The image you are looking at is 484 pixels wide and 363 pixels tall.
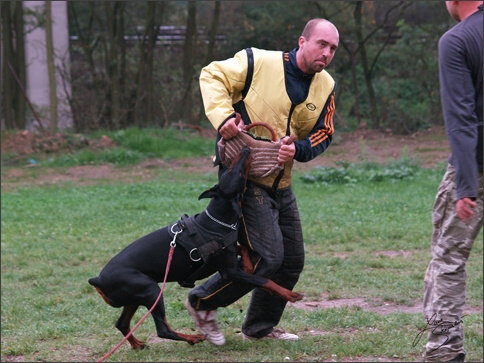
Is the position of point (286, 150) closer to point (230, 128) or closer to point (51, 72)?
point (230, 128)

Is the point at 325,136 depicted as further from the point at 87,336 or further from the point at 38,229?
the point at 38,229

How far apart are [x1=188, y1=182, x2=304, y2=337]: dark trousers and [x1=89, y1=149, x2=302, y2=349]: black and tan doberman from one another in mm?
102

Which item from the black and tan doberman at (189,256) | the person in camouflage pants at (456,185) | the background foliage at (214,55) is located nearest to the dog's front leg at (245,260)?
the black and tan doberman at (189,256)

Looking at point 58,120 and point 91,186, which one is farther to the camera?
point 58,120

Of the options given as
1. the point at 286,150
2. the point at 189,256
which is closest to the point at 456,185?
the point at 286,150

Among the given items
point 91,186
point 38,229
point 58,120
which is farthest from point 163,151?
point 38,229

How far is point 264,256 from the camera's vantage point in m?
4.44

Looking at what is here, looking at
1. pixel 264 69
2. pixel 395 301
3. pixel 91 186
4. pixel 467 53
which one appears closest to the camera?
pixel 467 53

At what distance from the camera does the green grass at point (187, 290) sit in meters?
4.73

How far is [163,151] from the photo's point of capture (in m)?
16.3

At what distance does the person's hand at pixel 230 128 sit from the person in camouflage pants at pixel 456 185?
1178mm

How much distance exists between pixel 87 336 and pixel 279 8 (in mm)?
15252

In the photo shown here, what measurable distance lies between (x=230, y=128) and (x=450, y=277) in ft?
4.96

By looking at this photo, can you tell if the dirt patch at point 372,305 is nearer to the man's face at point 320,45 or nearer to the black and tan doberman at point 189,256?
the black and tan doberman at point 189,256
